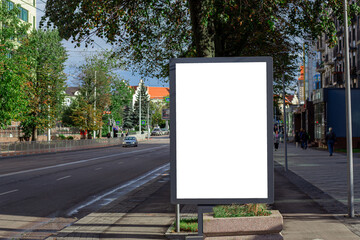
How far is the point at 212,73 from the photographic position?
15.9 feet

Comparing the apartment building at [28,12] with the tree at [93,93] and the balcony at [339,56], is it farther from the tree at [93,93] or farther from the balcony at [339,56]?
the balcony at [339,56]

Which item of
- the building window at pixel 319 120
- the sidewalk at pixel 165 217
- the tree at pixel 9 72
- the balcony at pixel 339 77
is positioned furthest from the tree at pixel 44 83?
the sidewalk at pixel 165 217

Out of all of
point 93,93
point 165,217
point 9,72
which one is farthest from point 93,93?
point 165,217

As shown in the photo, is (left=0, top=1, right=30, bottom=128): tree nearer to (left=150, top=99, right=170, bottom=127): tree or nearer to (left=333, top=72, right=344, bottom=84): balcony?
(left=333, top=72, right=344, bottom=84): balcony

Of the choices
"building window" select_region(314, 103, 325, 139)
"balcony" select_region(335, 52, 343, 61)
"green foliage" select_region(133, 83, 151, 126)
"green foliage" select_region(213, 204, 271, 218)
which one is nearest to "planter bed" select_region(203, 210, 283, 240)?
"green foliage" select_region(213, 204, 271, 218)

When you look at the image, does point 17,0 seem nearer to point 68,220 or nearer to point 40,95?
point 40,95

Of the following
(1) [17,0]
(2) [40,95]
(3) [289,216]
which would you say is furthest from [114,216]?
(1) [17,0]

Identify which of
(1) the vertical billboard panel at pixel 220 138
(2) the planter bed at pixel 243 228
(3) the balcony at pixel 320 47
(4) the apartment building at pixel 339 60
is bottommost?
(2) the planter bed at pixel 243 228

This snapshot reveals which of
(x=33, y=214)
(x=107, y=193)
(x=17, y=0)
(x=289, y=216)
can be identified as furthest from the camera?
(x=17, y=0)

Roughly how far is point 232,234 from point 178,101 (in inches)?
57.5

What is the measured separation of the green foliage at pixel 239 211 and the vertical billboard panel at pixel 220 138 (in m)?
0.25

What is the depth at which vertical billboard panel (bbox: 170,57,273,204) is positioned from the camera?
16.0ft

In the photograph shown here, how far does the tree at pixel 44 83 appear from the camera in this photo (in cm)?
5012

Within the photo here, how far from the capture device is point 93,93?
227 feet
